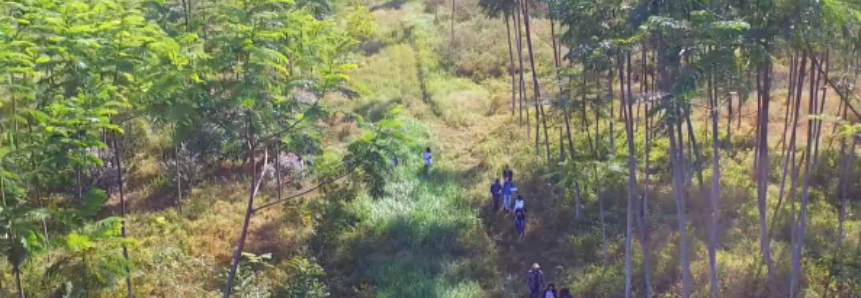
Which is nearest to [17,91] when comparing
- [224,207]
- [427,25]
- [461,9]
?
[224,207]

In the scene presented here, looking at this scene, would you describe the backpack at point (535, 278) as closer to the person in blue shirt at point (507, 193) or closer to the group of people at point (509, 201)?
the group of people at point (509, 201)

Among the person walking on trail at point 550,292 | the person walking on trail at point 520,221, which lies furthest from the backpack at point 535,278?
the person walking on trail at point 520,221

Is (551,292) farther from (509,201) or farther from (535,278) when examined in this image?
(509,201)

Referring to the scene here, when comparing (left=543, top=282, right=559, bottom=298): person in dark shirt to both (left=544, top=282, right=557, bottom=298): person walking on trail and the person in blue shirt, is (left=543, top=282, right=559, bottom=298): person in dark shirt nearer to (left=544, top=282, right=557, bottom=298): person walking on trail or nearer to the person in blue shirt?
(left=544, top=282, right=557, bottom=298): person walking on trail

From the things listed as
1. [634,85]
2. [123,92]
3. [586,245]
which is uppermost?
[123,92]

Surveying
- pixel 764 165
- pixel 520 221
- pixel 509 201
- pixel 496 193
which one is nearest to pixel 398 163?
pixel 496 193

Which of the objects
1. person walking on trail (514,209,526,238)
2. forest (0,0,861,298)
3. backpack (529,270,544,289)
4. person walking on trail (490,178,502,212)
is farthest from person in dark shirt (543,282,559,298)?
person walking on trail (490,178,502,212)

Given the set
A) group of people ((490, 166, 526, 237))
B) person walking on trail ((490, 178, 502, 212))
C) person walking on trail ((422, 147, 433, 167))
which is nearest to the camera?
group of people ((490, 166, 526, 237))

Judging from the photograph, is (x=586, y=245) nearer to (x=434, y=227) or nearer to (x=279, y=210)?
(x=434, y=227)
